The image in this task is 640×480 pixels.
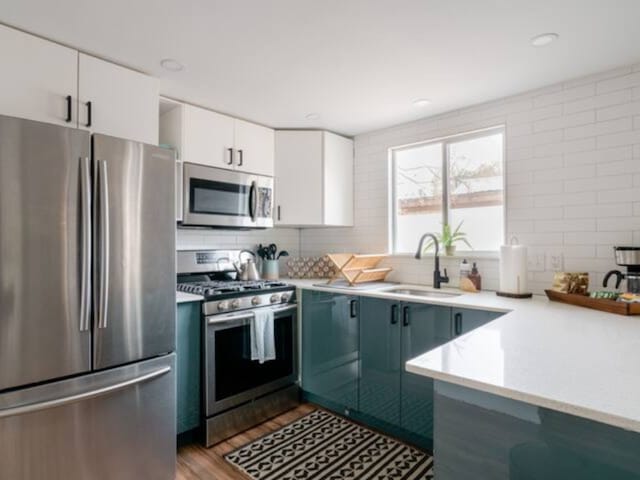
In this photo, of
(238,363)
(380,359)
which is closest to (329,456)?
(380,359)

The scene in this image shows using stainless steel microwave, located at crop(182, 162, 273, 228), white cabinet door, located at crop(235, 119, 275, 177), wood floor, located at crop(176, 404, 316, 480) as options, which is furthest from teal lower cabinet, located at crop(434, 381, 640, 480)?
white cabinet door, located at crop(235, 119, 275, 177)

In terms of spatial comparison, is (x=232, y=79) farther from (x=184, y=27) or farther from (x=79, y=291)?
(x=79, y=291)

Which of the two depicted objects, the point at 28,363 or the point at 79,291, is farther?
the point at 79,291

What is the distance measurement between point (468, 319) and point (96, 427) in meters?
1.91

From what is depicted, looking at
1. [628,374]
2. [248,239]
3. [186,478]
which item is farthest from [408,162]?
[186,478]

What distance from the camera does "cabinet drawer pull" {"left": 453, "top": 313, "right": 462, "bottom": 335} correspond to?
2033 millimetres

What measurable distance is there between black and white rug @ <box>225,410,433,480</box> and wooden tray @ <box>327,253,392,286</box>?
41.6 inches

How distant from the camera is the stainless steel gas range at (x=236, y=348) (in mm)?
2268

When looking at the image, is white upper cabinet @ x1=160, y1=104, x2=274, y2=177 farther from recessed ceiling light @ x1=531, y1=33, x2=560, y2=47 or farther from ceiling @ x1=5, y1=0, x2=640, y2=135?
recessed ceiling light @ x1=531, y1=33, x2=560, y2=47

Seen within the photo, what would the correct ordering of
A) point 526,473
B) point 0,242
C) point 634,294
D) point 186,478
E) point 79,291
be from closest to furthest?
point 526,473 → point 0,242 → point 79,291 → point 634,294 → point 186,478

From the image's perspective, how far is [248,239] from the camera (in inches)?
127

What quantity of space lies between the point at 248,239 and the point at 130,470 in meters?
1.89

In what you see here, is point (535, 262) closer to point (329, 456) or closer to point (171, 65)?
point (329, 456)

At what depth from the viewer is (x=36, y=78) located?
1.75 m
